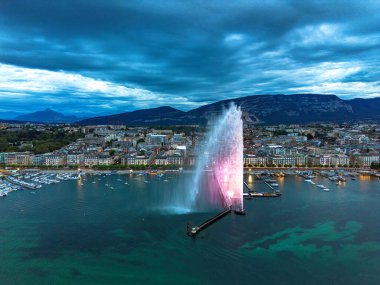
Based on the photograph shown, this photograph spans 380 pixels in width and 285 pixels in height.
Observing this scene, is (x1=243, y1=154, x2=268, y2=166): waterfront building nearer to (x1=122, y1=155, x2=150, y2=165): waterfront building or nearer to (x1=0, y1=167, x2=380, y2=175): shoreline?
(x1=0, y1=167, x2=380, y2=175): shoreline

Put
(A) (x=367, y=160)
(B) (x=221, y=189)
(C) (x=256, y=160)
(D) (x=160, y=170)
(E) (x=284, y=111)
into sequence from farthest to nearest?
(E) (x=284, y=111)
(C) (x=256, y=160)
(A) (x=367, y=160)
(D) (x=160, y=170)
(B) (x=221, y=189)

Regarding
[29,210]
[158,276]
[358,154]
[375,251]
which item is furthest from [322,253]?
[358,154]

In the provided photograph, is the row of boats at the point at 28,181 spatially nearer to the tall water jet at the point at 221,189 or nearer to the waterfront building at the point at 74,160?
the waterfront building at the point at 74,160

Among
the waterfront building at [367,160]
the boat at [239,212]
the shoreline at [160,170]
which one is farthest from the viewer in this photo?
the waterfront building at [367,160]

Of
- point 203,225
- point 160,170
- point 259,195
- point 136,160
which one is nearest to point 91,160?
point 136,160

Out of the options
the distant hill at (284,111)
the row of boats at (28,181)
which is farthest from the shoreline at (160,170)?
the distant hill at (284,111)

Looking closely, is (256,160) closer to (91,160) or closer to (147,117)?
(91,160)

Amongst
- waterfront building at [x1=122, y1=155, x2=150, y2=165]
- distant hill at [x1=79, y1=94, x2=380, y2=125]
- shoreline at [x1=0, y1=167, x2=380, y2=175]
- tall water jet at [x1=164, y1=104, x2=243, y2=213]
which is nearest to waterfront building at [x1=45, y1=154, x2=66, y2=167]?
shoreline at [x1=0, y1=167, x2=380, y2=175]
